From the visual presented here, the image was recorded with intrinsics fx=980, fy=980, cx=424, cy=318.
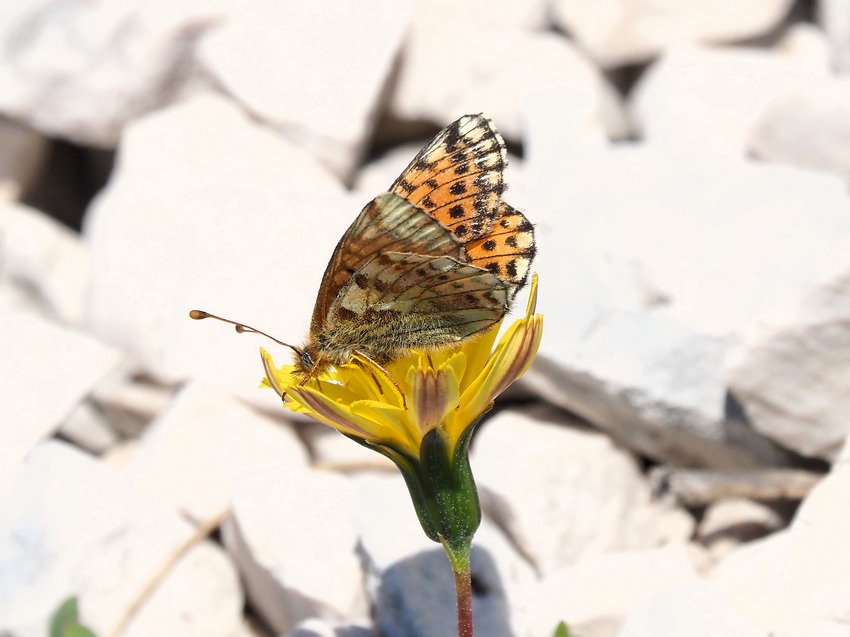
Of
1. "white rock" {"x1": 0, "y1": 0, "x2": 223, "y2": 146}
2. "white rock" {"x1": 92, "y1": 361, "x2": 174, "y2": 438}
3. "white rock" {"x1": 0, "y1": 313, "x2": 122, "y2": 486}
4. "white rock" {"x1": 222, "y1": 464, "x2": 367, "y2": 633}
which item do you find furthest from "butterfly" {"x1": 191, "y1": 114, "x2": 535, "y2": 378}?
"white rock" {"x1": 0, "y1": 0, "x2": 223, "y2": 146}

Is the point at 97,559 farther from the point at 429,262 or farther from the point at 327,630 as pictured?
the point at 429,262

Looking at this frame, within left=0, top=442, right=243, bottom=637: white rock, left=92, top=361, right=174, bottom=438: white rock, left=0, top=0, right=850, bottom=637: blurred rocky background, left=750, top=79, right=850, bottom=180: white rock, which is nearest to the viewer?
left=0, top=0, right=850, bottom=637: blurred rocky background

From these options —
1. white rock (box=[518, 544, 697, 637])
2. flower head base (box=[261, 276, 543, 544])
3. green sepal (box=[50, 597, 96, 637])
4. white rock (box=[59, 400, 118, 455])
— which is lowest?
white rock (box=[59, 400, 118, 455])

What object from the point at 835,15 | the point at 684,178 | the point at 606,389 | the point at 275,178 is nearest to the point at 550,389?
the point at 606,389

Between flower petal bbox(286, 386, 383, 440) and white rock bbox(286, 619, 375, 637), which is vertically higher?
flower petal bbox(286, 386, 383, 440)

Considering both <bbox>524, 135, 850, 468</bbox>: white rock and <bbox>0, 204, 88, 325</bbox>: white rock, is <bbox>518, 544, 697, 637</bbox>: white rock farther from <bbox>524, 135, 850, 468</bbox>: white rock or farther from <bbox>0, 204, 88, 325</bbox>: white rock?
<bbox>0, 204, 88, 325</bbox>: white rock

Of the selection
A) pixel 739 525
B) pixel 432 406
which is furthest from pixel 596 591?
pixel 432 406

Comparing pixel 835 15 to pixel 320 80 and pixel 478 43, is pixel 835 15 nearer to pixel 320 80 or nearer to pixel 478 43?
pixel 478 43

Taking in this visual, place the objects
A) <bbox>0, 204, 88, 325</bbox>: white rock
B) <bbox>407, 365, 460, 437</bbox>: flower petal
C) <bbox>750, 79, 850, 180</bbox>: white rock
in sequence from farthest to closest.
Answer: <bbox>0, 204, 88, 325</bbox>: white rock, <bbox>750, 79, 850, 180</bbox>: white rock, <bbox>407, 365, 460, 437</bbox>: flower petal
